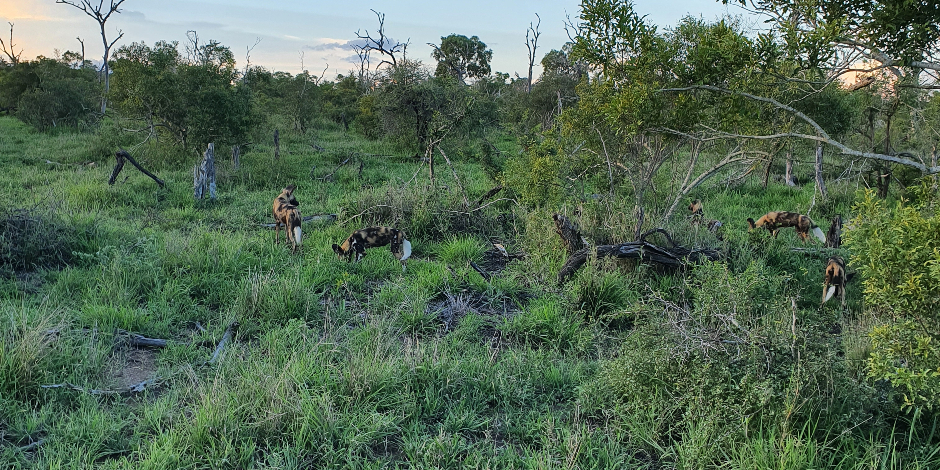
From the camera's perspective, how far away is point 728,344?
354cm

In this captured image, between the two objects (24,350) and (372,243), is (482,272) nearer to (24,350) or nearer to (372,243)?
(372,243)

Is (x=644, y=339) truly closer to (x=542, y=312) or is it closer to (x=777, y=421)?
(x=777, y=421)

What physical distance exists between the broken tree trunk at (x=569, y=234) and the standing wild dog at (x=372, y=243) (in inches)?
74.6

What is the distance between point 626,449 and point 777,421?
2.82 feet

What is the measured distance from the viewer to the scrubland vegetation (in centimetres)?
315

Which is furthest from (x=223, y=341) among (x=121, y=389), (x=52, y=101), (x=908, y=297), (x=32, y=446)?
(x=52, y=101)

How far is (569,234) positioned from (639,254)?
0.86 m

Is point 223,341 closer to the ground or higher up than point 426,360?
closer to the ground

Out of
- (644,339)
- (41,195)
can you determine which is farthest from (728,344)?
(41,195)

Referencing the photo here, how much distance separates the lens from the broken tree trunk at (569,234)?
6777mm

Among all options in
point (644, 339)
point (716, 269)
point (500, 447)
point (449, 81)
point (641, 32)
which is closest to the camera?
point (500, 447)

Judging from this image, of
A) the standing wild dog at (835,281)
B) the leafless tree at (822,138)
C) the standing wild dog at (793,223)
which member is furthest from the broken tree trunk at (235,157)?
the standing wild dog at (835,281)

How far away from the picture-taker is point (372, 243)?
693cm

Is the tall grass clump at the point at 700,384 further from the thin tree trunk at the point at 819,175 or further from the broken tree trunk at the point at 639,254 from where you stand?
the thin tree trunk at the point at 819,175
